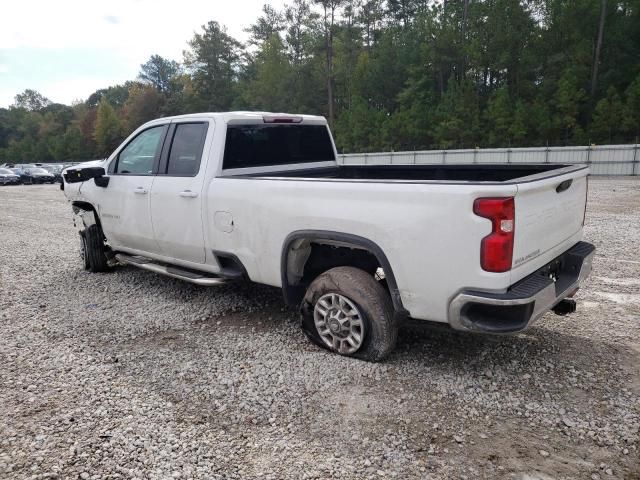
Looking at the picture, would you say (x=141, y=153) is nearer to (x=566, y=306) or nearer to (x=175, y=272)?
(x=175, y=272)

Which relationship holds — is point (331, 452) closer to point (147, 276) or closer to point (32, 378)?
point (32, 378)

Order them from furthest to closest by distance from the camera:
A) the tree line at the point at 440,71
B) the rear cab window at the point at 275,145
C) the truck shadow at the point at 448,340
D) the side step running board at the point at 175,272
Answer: the tree line at the point at 440,71
the rear cab window at the point at 275,145
the side step running board at the point at 175,272
the truck shadow at the point at 448,340

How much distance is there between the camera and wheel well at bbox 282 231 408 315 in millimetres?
3774

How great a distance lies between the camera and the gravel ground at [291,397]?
2.74 metres

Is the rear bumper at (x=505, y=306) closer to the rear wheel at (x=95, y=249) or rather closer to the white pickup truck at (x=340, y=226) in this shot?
the white pickup truck at (x=340, y=226)

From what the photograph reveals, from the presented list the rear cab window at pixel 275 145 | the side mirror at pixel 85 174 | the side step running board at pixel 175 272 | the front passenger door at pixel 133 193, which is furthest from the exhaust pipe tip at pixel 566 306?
the side mirror at pixel 85 174

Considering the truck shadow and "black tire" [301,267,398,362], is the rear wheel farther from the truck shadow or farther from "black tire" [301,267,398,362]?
"black tire" [301,267,398,362]

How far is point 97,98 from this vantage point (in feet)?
405

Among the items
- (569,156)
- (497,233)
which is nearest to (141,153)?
(497,233)

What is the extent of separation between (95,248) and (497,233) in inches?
210

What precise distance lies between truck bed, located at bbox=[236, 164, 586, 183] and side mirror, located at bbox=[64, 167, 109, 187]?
Answer: 2032 millimetres

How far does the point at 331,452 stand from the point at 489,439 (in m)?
0.93

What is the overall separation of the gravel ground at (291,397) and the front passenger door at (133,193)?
808 millimetres

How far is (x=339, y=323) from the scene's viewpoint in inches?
152
